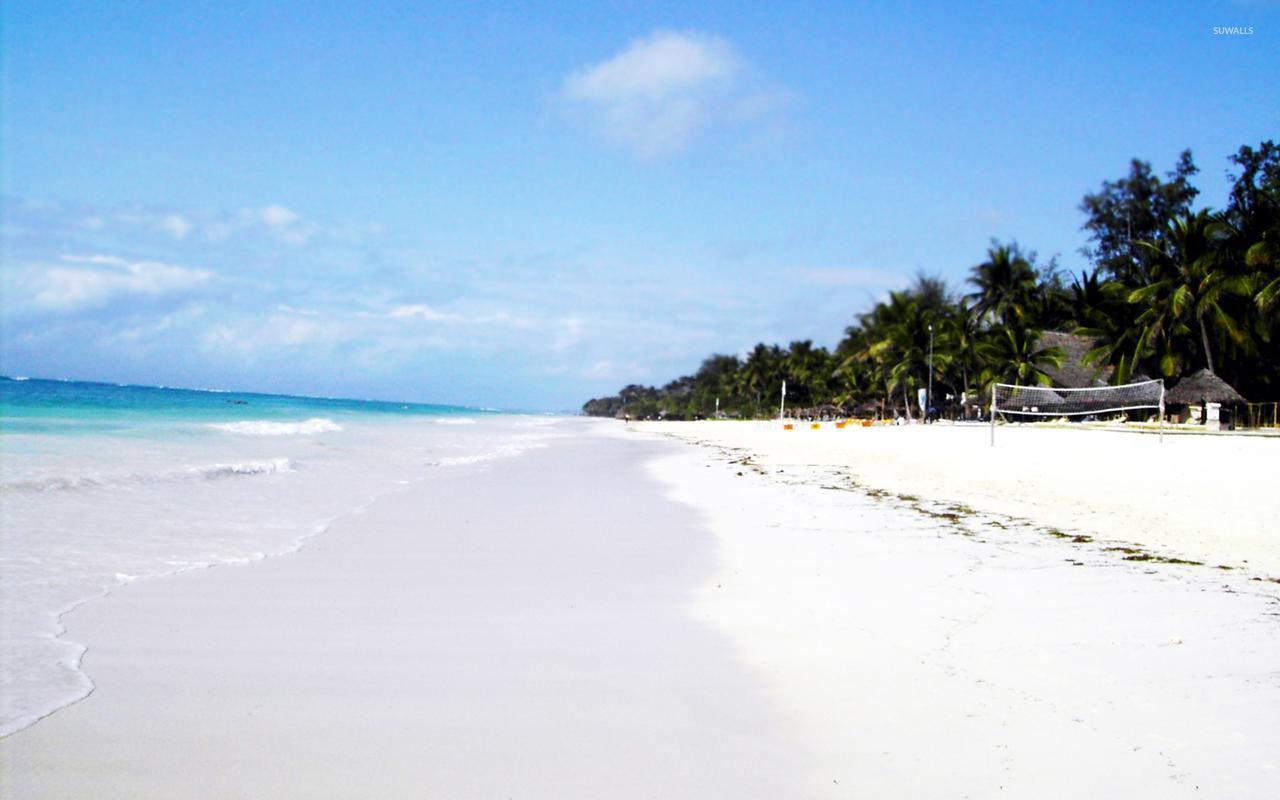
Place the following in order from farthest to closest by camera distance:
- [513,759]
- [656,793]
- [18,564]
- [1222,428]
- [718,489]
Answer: [1222,428] < [718,489] < [18,564] < [513,759] < [656,793]

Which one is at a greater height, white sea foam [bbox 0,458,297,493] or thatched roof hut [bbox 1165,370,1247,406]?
thatched roof hut [bbox 1165,370,1247,406]

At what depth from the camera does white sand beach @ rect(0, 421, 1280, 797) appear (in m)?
2.84

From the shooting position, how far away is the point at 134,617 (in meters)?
4.72

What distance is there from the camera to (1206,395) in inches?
1298

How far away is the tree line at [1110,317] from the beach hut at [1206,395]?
1166mm

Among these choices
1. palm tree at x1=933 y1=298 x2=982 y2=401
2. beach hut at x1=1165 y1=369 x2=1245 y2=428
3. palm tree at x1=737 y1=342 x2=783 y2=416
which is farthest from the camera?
palm tree at x1=737 y1=342 x2=783 y2=416

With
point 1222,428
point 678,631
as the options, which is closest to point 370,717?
point 678,631

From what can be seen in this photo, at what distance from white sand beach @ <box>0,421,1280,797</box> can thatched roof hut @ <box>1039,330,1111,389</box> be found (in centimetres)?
3795

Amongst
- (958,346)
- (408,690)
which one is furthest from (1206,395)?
(408,690)

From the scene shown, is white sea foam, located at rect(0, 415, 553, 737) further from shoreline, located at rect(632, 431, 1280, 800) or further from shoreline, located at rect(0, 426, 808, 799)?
shoreline, located at rect(632, 431, 1280, 800)

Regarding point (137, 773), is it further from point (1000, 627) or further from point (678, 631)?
point (1000, 627)

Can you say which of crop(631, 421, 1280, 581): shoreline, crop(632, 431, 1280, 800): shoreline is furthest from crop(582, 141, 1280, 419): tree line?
crop(632, 431, 1280, 800): shoreline

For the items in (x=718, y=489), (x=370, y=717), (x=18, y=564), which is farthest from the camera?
(x=718, y=489)

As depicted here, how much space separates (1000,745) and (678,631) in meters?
1.98
